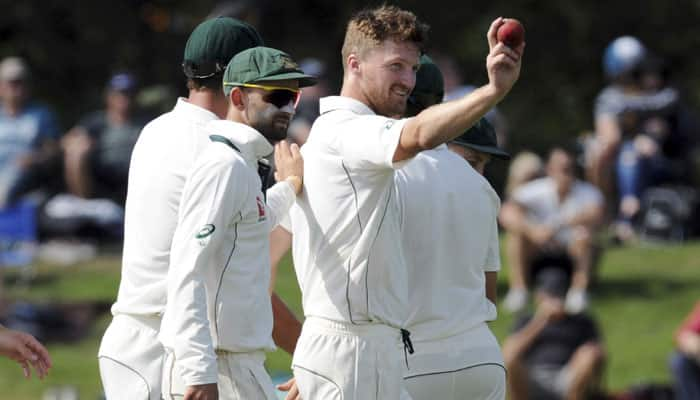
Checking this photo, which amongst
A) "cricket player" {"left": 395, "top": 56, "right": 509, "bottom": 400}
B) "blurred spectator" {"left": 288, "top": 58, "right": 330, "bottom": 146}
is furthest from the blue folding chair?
"cricket player" {"left": 395, "top": 56, "right": 509, "bottom": 400}

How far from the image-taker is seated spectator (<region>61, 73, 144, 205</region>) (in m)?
14.5

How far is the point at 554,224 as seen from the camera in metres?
13.2

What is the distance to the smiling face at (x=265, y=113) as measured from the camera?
5.43m

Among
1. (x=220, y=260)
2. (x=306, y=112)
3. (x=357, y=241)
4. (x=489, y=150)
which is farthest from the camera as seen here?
(x=306, y=112)

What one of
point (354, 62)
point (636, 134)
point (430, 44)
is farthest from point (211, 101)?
point (430, 44)

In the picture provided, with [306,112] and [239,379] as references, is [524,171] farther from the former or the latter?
[239,379]

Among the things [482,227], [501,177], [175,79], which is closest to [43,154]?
[175,79]

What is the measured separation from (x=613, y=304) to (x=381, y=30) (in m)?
8.74

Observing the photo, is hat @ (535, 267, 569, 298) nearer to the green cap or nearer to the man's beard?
the green cap

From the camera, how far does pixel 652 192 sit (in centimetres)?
1445

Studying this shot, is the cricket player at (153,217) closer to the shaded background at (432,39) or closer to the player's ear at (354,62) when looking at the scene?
the player's ear at (354,62)

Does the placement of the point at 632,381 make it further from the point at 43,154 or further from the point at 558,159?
the point at 43,154

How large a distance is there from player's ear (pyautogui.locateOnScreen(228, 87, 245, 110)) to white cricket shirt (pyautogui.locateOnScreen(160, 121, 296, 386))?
82 millimetres

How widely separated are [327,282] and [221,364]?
53cm
